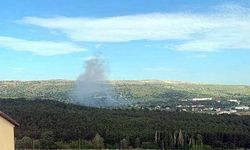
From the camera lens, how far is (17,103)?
112812 millimetres

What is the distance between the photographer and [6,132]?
2022cm

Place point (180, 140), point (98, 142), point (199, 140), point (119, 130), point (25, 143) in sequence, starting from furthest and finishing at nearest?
1. point (119, 130)
2. point (180, 140)
3. point (199, 140)
4. point (98, 142)
5. point (25, 143)

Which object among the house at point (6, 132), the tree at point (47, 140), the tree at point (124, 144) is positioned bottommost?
the tree at point (124, 144)

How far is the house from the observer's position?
20.0 m

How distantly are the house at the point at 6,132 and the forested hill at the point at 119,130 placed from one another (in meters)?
52.0

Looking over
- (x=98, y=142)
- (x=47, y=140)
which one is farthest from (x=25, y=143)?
(x=98, y=142)

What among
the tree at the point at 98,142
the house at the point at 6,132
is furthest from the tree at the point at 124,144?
the house at the point at 6,132

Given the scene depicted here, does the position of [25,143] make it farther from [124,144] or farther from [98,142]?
[124,144]

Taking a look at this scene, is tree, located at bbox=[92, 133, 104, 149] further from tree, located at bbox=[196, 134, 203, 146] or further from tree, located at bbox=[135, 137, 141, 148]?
tree, located at bbox=[196, 134, 203, 146]

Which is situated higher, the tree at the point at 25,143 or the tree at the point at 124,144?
the tree at the point at 25,143

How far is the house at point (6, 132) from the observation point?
20.0m

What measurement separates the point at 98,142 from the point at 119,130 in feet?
30.7

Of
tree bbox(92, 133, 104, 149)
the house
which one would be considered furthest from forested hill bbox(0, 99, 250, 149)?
the house

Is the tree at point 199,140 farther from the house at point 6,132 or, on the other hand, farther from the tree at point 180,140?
the house at point 6,132
